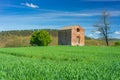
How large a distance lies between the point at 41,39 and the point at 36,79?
63769 millimetres

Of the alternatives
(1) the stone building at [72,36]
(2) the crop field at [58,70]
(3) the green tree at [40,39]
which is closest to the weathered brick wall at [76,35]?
(1) the stone building at [72,36]

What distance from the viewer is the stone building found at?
75.4 m

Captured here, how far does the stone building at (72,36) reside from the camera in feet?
247

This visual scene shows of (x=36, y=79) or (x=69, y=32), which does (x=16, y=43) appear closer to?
(x=69, y=32)

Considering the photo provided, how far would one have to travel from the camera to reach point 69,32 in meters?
76.4

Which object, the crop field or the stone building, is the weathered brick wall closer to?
the stone building

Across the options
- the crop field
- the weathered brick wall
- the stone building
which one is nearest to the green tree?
the stone building

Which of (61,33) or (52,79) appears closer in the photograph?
(52,79)

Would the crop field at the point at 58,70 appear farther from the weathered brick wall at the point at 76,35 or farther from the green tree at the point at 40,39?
the weathered brick wall at the point at 76,35

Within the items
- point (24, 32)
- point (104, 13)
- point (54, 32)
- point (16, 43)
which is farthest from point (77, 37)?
point (24, 32)

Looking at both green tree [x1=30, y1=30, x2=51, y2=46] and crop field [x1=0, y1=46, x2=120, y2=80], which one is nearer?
crop field [x1=0, y1=46, x2=120, y2=80]

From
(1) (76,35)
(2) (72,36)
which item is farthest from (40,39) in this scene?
(1) (76,35)

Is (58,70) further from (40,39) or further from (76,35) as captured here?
(76,35)

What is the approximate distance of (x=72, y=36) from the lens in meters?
75.6
